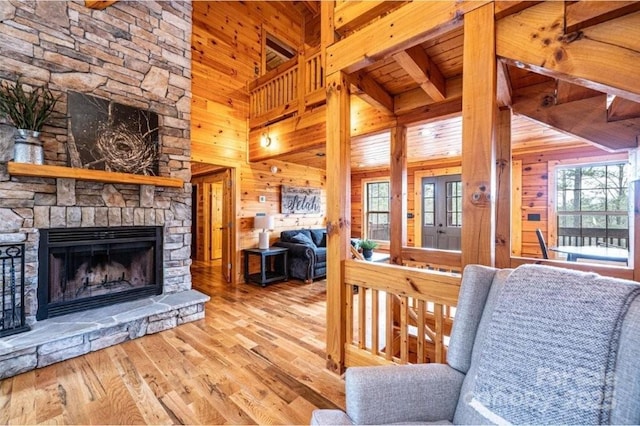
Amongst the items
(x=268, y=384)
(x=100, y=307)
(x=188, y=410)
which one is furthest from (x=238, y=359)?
(x=100, y=307)

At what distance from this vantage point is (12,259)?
218 cm

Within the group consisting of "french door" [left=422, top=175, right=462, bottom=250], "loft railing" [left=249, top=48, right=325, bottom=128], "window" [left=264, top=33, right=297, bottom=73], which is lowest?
"french door" [left=422, top=175, right=462, bottom=250]

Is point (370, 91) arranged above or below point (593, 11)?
above

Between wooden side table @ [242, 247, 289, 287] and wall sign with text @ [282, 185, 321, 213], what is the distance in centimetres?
101

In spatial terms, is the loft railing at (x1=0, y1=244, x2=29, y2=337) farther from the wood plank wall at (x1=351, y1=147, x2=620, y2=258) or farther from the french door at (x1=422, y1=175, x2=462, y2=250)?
the wood plank wall at (x1=351, y1=147, x2=620, y2=258)

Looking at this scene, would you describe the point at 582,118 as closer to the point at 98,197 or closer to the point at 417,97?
the point at 417,97

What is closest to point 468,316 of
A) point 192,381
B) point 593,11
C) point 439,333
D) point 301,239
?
point 439,333

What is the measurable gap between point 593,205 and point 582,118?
348cm

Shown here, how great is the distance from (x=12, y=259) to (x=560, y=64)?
375cm

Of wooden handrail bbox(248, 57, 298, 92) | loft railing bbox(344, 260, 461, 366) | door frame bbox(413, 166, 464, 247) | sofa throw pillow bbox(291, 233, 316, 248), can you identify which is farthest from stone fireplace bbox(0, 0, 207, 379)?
door frame bbox(413, 166, 464, 247)

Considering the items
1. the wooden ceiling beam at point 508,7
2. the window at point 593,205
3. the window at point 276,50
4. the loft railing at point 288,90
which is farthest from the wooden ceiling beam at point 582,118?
the window at point 276,50

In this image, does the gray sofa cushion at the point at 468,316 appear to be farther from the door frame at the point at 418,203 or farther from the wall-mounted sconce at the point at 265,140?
the door frame at the point at 418,203

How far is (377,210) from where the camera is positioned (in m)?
7.46

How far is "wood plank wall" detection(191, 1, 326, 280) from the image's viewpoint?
4238mm
